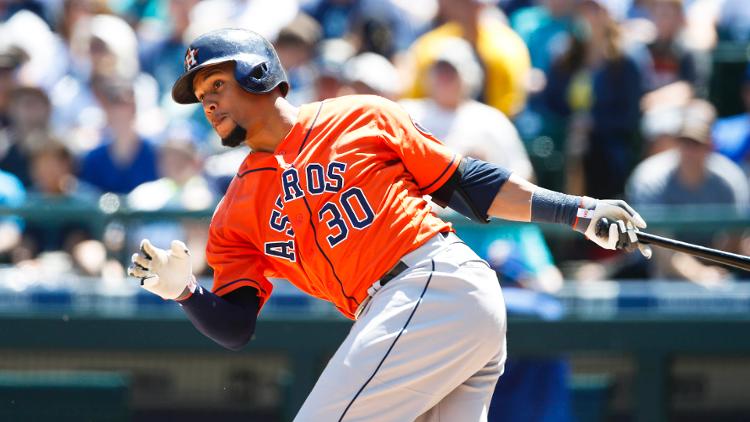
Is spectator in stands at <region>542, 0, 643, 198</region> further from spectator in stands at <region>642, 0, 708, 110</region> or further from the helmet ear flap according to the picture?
the helmet ear flap

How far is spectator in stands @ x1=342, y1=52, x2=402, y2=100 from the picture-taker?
7078mm

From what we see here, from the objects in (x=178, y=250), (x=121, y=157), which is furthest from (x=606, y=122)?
(x=178, y=250)

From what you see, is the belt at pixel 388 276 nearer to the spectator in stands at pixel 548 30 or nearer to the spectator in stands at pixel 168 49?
the spectator in stands at pixel 548 30

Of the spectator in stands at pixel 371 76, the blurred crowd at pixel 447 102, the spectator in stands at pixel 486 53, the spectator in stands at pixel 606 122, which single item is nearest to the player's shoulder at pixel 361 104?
the blurred crowd at pixel 447 102

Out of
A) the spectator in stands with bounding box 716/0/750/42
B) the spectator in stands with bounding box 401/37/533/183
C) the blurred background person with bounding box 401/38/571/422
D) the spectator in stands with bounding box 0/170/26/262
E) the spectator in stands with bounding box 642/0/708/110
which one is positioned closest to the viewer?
the blurred background person with bounding box 401/38/571/422

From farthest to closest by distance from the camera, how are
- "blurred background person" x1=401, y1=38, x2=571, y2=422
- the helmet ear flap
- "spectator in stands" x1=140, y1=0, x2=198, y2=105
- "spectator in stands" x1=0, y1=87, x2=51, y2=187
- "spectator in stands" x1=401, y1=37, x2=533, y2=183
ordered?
"spectator in stands" x1=140, y1=0, x2=198, y2=105 < "spectator in stands" x1=0, y1=87, x2=51, y2=187 < "spectator in stands" x1=401, y1=37, x2=533, y2=183 < "blurred background person" x1=401, y1=38, x2=571, y2=422 < the helmet ear flap

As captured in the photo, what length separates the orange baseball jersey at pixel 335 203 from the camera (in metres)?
3.72

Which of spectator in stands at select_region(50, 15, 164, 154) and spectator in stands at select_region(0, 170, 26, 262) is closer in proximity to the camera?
spectator in stands at select_region(0, 170, 26, 262)

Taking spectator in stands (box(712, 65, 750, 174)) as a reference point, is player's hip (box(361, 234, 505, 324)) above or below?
above

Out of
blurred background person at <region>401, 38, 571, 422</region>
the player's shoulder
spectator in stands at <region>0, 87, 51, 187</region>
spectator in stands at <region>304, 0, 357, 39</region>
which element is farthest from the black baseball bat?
spectator in stands at <region>304, 0, 357, 39</region>

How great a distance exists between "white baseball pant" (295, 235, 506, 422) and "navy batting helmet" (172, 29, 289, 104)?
28.9 inches

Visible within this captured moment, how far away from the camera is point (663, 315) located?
6668 millimetres

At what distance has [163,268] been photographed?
3.74m

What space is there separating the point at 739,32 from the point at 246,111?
516 centimetres
